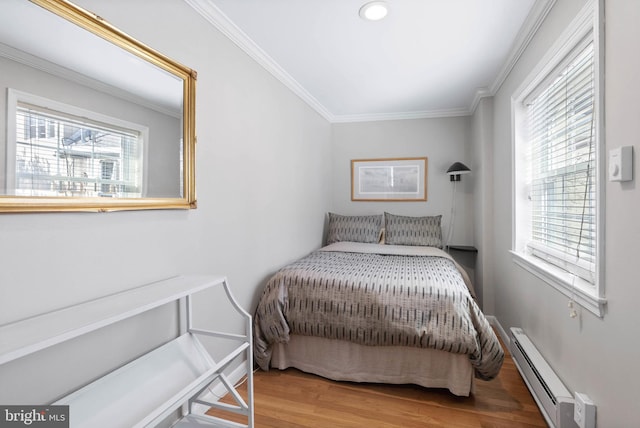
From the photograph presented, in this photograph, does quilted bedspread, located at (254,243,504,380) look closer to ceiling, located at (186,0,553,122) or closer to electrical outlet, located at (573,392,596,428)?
electrical outlet, located at (573,392,596,428)

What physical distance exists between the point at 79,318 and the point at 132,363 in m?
0.49

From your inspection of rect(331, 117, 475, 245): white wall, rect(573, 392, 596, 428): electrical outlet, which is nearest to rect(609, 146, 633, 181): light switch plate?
rect(573, 392, 596, 428): electrical outlet

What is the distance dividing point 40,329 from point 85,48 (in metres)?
1.03

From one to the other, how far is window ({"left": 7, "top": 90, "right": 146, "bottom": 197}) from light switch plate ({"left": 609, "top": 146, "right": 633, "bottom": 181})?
1.92m

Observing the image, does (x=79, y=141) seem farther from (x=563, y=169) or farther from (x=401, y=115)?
(x=401, y=115)

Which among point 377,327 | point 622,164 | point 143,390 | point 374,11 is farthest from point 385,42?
point 143,390

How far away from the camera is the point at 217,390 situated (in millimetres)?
1957

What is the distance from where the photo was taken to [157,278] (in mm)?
1558

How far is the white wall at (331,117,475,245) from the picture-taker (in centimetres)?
398

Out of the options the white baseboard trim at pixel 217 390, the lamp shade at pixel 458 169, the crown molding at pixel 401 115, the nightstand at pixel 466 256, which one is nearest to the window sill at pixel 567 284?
the nightstand at pixel 466 256

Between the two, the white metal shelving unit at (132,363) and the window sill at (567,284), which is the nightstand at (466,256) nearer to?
the window sill at (567,284)

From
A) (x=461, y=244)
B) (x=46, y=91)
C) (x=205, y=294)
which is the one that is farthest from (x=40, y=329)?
(x=461, y=244)

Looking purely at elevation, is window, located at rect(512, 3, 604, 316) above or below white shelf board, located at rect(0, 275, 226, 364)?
above

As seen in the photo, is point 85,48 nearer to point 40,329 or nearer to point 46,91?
point 46,91
